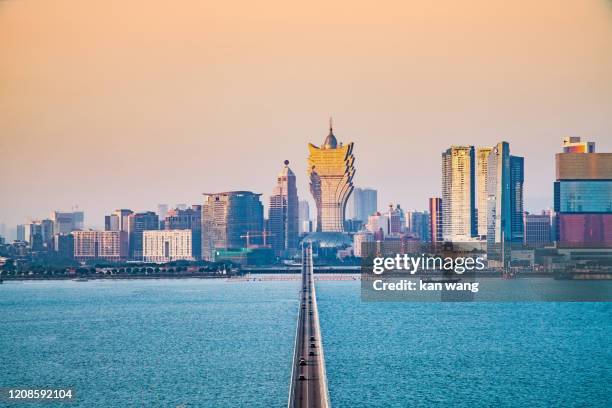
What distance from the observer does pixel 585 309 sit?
5178cm

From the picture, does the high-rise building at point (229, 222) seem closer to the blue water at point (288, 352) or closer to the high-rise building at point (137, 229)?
the high-rise building at point (137, 229)

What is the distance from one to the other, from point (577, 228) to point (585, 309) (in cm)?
3288

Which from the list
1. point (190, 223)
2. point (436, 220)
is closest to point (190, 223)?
point (190, 223)

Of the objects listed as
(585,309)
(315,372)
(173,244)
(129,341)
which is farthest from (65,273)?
(315,372)

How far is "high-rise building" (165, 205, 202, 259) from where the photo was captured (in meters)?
106

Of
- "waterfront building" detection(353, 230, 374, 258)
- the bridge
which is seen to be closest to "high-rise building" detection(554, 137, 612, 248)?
"waterfront building" detection(353, 230, 374, 258)

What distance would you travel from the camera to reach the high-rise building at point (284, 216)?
109 m

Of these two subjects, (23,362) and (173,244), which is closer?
(23,362)

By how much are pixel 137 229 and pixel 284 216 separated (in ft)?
46.0

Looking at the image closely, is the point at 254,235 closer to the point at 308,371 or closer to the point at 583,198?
the point at 583,198

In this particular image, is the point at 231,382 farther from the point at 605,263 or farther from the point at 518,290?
the point at 605,263

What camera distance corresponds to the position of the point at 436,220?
99438 mm

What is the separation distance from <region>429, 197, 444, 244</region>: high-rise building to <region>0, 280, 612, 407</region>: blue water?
46520 mm

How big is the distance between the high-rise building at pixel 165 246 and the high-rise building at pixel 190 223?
3.19 ft
